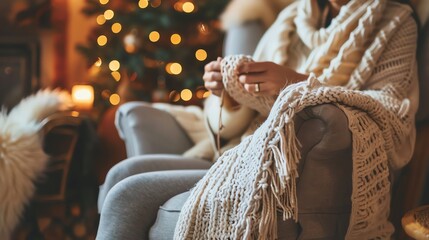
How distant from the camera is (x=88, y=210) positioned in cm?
258

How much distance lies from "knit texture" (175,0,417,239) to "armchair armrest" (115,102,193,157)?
0.42 metres

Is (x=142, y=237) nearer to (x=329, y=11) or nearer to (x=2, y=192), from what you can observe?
(x=2, y=192)

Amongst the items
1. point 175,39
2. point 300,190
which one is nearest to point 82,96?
point 175,39

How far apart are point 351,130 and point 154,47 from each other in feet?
7.20

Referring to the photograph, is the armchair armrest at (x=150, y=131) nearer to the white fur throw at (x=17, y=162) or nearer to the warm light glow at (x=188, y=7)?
the white fur throw at (x=17, y=162)

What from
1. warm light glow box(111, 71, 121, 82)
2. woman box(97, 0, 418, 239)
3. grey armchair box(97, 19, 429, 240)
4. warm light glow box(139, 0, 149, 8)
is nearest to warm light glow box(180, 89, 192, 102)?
warm light glow box(111, 71, 121, 82)

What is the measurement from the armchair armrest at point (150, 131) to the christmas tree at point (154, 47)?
1.20 m

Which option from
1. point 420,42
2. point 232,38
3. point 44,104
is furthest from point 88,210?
point 420,42

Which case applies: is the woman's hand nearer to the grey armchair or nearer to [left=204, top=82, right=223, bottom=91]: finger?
[left=204, top=82, right=223, bottom=91]: finger

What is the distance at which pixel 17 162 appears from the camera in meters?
1.77

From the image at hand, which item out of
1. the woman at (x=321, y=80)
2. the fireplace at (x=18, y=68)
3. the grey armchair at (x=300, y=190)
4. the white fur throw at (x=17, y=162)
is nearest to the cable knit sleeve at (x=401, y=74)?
the woman at (x=321, y=80)

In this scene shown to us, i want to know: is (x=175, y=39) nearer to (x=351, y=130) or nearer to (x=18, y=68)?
(x=18, y=68)

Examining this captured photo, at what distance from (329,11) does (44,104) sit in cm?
101

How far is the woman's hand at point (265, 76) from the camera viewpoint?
1279 millimetres
